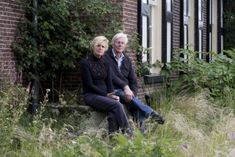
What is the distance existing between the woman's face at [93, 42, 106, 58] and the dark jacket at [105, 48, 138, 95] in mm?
290

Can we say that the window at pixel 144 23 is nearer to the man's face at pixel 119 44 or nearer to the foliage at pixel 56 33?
the foliage at pixel 56 33

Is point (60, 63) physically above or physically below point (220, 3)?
below

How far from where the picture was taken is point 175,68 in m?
12.8

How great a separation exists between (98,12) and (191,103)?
7.60 ft

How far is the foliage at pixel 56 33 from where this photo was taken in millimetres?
9398

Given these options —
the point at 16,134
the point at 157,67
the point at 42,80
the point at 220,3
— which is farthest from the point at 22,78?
the point at 220,3

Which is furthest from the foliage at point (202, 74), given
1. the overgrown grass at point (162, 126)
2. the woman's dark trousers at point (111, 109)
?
the woman's dark trousers at point (111, 109)

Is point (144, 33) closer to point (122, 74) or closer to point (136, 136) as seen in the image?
point (122, 74)

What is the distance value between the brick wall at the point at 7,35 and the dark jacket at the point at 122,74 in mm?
1469

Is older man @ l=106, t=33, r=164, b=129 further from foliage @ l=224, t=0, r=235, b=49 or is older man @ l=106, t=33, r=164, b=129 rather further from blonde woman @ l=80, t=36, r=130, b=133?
foliage @ l=224, t=0, r=235, b=49

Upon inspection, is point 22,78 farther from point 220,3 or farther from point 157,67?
point 220,3

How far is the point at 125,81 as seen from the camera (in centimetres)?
883

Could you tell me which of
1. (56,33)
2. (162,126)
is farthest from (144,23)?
(162,126)

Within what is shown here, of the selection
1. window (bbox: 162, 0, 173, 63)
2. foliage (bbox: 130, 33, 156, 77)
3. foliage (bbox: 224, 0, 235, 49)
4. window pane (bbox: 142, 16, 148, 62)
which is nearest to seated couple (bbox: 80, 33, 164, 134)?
foliage (bbox: 130, 33, 156, 77)
